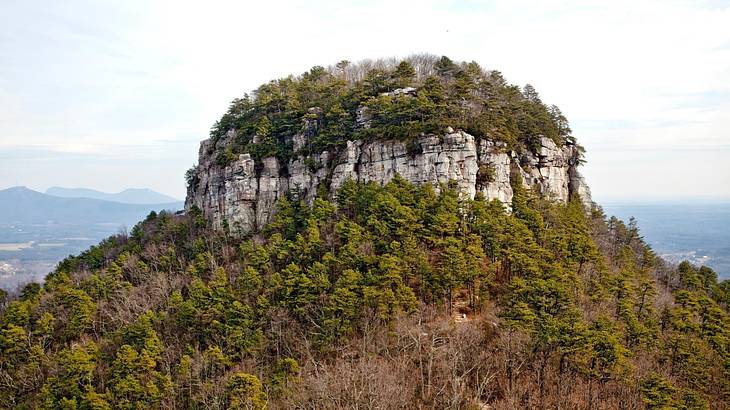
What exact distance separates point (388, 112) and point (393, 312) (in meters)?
22.2

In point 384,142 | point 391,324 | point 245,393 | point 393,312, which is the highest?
point 384,142

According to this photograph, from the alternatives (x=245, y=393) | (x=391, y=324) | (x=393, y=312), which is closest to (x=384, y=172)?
(x=393, y=312)

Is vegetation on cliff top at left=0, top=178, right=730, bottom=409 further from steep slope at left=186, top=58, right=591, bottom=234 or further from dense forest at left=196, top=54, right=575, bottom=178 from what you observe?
dense forest at left=196, top=54, right=575, bottom=178

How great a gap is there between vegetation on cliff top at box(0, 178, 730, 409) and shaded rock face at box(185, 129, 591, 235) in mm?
2951

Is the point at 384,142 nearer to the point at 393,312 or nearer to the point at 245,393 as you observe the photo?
the point at 393,312

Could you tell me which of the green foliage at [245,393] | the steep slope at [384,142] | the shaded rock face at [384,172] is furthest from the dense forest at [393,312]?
the shaded rock face at [384,172]

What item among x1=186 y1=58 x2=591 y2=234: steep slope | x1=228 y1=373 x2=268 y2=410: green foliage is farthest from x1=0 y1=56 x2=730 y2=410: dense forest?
x1=186 y1=58 x2=591 y2=234: steep slope

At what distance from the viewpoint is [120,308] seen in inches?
1447

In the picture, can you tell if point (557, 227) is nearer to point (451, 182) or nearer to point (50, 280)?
point (451, 182)

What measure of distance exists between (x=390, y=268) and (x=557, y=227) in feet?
55.0

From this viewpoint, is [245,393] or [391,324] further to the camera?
[391,324]

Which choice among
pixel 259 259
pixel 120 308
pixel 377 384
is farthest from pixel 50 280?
pixel 377 384

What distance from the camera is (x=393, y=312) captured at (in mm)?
27500

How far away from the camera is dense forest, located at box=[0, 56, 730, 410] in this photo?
2317 cm
